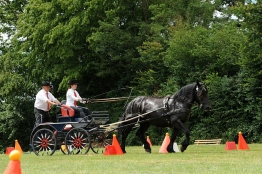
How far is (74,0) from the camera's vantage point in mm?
33469

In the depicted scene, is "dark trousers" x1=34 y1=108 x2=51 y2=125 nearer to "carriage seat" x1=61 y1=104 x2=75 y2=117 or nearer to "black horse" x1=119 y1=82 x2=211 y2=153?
"carriage seat" x1=61 y1=104 x2=75 y2=117

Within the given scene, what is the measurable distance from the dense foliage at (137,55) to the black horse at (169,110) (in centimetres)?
759

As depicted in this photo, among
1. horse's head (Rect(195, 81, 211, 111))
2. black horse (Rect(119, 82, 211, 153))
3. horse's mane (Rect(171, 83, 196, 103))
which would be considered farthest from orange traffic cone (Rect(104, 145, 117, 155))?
horse's head (Rect(195, 81, 211, 111))

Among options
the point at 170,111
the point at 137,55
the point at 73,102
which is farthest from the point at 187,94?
the point at 137,55

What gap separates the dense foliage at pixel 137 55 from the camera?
25763 mm

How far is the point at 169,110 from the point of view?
16.7 metres

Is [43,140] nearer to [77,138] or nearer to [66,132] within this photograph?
[66,132]

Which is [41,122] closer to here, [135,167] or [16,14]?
[135,167]

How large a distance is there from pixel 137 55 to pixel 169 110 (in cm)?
1668

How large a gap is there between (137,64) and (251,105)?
928cm

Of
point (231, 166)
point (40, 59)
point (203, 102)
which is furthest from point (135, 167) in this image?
point (40, 59)

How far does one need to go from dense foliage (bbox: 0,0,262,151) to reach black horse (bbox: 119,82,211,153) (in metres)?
7.59

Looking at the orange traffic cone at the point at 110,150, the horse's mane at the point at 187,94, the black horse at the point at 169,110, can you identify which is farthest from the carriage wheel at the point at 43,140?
the horse's mane at the point at 187,94

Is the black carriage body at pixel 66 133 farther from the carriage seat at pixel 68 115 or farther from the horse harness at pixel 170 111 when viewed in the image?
the horse harness at pixel 170 111
